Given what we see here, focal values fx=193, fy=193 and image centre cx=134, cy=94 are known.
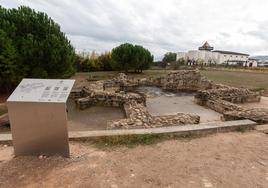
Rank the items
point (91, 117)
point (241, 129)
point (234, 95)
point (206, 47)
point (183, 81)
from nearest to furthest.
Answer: point (241, 129) < point (91, 117) < point (234, 95) < point (183, 81) < point (206, 47)

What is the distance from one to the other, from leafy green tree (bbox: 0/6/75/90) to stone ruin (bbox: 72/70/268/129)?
239 cm

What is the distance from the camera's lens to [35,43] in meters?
10.5

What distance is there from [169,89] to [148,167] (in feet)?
45.4

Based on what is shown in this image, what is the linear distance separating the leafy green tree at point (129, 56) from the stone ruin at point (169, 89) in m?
9.33

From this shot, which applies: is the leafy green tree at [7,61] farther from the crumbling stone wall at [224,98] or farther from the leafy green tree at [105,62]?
the leafy green tree at [105,62]

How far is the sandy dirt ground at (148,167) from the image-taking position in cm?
264

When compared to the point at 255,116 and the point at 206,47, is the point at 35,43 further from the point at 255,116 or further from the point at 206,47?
the point at 206,47

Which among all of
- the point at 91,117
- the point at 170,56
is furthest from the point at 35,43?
the point at 170,56

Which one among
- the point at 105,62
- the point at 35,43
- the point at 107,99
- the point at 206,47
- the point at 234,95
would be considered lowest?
the point at 234,95

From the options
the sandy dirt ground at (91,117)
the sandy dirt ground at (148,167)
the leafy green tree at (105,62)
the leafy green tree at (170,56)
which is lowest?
the sandy dirt ground at (91,117)

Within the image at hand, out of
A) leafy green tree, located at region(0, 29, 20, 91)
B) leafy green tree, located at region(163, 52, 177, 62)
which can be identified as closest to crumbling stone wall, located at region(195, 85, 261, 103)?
leafy green tree, located at region(0, 29, 20, 91)

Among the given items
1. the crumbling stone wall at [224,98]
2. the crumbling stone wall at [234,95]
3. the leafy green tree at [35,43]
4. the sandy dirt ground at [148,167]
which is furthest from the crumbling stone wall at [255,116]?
the leafy green tree at [35,43]

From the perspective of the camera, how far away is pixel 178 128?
450 cm

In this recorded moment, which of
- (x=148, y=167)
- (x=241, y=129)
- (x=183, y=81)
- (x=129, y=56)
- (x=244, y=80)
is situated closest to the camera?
(x=148, y=167)
